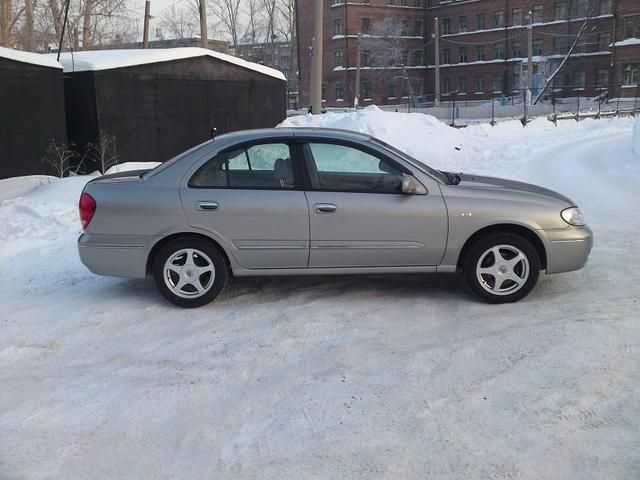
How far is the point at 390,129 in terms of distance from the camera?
60.6 ft

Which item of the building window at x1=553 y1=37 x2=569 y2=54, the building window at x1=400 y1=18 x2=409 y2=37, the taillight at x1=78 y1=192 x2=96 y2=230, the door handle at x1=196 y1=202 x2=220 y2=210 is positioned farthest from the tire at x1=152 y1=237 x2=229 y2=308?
the building window at x1=400 y1=18 x2=409 y2=37

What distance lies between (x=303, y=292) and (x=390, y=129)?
13.2 meters

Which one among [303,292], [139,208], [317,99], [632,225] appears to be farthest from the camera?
[317,99]

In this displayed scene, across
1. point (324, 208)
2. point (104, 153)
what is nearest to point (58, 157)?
point (104, 153)

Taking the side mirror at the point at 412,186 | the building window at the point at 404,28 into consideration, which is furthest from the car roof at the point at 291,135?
the building window at the point at 404,28

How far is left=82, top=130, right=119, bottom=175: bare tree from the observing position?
13.6m

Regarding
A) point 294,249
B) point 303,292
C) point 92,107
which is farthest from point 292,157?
point 92,107

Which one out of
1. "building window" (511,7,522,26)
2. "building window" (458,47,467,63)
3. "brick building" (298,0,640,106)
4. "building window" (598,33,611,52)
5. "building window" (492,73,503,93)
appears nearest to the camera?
"building window" (598,33,611,52)

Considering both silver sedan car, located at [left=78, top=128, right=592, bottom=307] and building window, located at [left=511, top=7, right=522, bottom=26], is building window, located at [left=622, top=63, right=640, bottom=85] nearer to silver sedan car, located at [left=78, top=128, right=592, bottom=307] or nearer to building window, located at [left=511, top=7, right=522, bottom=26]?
building window, located at [left=511, top=7, right=522, bottom=26]

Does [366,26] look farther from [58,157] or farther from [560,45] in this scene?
[58,157]

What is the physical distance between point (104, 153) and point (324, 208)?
9328mm

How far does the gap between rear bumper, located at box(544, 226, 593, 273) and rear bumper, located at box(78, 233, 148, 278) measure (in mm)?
3351

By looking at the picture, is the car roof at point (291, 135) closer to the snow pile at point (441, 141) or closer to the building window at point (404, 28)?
the snow pile at point (441, 141)

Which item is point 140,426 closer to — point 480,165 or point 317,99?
point 480,165
